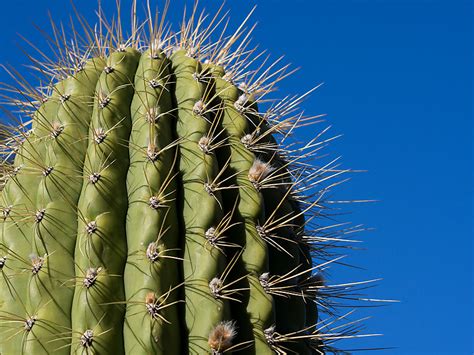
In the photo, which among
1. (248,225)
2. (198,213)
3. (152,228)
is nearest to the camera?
(152,228)

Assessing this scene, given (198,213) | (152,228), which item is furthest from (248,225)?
(152,228)

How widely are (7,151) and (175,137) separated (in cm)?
89

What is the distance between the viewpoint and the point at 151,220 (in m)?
3.09

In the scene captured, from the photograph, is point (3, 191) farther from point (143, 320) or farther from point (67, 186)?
point (143, 320)

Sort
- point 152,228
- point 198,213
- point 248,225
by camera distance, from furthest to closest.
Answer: point 248,225, point 198,213, point 152,228

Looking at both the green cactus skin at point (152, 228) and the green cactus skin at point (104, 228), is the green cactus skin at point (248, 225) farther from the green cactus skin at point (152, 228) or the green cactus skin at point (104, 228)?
the green cactus skin at point (104, 228)

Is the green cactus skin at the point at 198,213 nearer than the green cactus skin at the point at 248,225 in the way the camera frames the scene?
Yes

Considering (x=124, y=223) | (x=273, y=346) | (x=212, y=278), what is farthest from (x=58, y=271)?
(x=273, y=346)

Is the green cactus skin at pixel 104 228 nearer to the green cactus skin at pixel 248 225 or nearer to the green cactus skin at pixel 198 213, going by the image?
the green cactus skin at pixel 198 213

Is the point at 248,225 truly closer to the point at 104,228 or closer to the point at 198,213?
the point at 198,213

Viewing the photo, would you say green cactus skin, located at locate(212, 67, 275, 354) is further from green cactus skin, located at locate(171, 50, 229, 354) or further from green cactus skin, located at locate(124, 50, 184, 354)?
green cactus skin, located at locate(124, 50, 184, 354)

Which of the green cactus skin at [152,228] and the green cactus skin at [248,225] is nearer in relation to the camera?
the green cactus skin at [152,228]

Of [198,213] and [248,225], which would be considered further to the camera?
[248,225]

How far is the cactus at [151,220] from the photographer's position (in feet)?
9.84
